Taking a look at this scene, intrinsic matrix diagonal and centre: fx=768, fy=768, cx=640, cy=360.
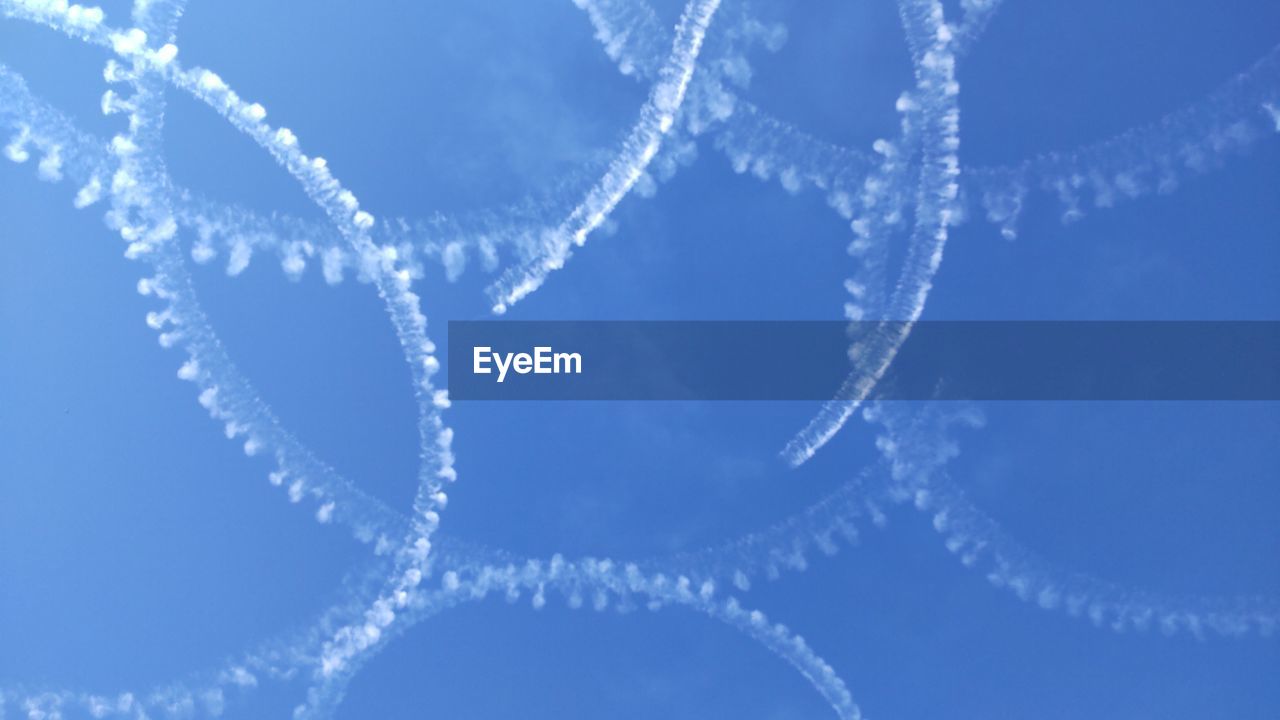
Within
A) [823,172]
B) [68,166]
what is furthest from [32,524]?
[823,172]

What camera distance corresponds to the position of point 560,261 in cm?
147

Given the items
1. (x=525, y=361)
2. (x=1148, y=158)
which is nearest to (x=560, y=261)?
(x=525, y=361)

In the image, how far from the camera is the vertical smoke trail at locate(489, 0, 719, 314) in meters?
1.44

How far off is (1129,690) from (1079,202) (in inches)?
36.6

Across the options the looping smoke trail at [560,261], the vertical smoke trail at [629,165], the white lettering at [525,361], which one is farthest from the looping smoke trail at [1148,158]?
the white lettering at [525,361]

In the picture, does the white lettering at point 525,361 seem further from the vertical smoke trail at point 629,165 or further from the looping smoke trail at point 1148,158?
the looping smoke trail at point 1148,158

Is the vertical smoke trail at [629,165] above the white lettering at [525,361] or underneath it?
above

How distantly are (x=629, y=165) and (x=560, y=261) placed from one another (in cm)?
22

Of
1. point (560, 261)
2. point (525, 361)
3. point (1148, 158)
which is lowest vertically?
point (525, 361)

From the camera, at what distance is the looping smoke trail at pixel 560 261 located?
4.72ft

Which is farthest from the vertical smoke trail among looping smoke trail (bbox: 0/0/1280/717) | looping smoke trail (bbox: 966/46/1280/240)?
looping smoke trail (bbox: 966/46/1280/240)

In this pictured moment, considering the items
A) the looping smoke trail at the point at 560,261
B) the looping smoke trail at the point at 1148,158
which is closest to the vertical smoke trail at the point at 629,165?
the looping smoke trail at the point at 560,261

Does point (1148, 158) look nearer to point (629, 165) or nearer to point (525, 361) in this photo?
point (629, 165)

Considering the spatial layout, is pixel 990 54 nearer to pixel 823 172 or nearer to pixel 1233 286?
pixel 823 172
